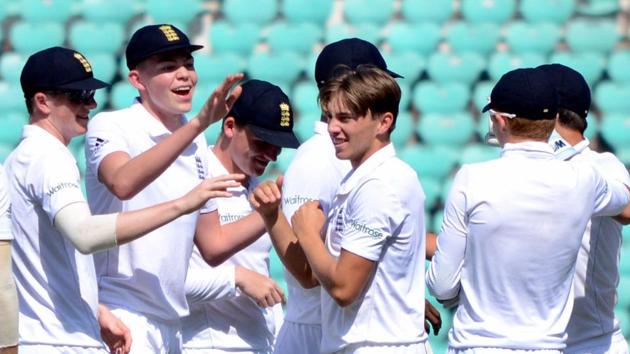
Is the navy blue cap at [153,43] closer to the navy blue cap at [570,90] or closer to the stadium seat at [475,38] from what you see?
the navy blue cap at [570,90]

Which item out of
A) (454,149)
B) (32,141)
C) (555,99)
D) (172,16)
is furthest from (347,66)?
(172,16)

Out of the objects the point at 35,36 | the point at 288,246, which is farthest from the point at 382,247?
the point at 35,36

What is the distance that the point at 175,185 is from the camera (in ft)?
15.6

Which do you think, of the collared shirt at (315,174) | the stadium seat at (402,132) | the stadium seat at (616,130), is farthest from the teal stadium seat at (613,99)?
the collared shirt at (315,174)

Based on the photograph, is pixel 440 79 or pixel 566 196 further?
pixel 440 79

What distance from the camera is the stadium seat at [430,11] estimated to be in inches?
369

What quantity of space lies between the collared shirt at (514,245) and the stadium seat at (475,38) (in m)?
4.99

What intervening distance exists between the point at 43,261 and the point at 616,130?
212 inches

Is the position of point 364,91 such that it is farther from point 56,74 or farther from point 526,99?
point 56,74

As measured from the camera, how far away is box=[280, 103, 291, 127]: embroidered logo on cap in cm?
511

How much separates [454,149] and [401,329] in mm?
4983

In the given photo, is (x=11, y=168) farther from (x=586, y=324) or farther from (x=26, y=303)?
(x=586, y=324)

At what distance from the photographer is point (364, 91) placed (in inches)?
166

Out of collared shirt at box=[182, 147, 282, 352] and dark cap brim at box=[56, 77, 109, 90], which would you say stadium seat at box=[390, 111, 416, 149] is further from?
dark cap brim at box=[56, 77, 109, 90]
